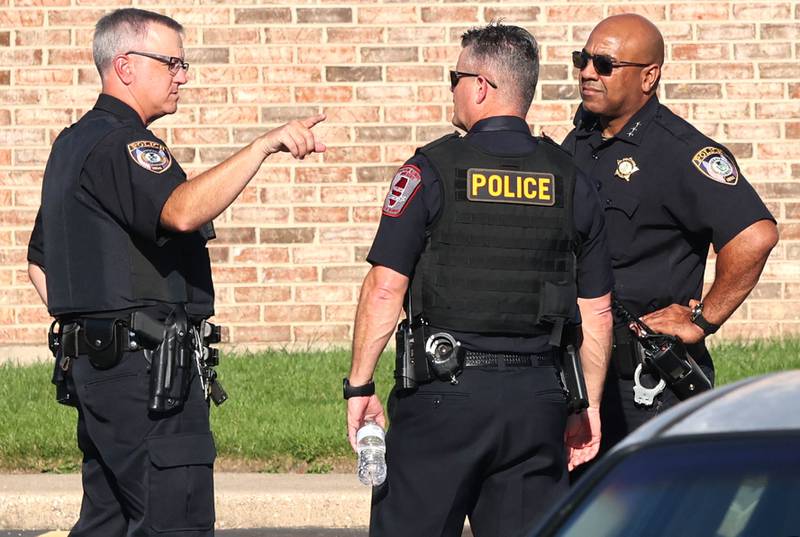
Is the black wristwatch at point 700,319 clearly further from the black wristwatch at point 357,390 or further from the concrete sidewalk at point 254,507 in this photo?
the concrete sidewalk at point 254,507

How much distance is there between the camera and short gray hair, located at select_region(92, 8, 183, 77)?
4855 mm

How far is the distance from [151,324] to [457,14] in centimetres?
586

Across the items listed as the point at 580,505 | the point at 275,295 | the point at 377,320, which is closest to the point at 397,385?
the point at 377,320

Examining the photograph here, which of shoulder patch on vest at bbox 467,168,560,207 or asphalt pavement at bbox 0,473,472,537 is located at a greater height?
shoulder patch on vest at bbox 467,168,560,207

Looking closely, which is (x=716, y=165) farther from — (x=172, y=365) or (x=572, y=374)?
(x=172, y=365)

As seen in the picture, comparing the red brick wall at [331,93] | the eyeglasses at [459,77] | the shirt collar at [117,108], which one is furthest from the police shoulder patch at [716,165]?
the red brick wall at [331,93]

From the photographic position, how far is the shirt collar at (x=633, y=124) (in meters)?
5.14

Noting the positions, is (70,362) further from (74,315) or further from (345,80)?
(345,80)

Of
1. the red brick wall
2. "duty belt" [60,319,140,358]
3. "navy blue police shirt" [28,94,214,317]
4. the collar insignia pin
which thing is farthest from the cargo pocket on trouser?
the red brick wall

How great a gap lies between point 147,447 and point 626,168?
6.00ft

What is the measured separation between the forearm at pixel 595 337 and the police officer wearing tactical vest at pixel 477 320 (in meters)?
0.17

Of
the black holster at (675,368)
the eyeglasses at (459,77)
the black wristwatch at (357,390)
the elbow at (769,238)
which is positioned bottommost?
the black holster at (675,368)

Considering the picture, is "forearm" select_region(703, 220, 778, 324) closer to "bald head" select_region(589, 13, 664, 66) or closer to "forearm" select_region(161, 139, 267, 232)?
"bald head" select_region(589, 13, 664, 66)

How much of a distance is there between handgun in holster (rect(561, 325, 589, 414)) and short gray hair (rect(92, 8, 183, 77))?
5.36ft
